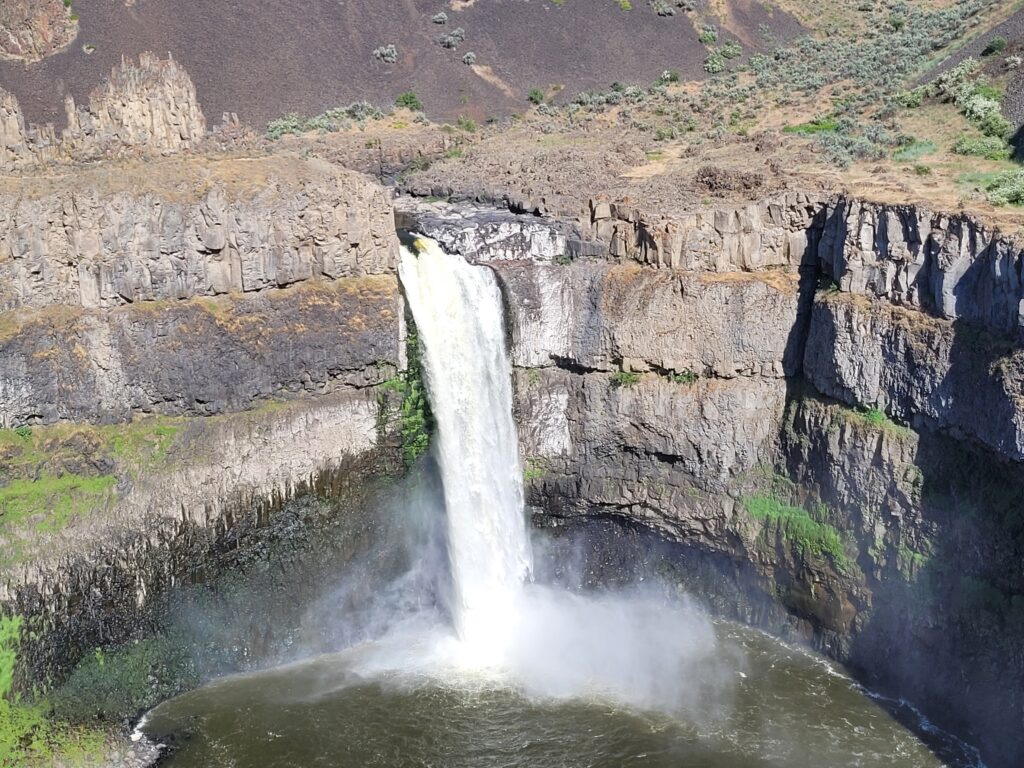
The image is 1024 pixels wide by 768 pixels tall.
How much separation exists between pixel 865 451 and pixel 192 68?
Answer: 1336 inches

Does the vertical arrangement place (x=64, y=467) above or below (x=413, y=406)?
below

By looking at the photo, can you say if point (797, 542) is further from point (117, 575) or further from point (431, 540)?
point (117, 575)

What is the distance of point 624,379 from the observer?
1315 inches

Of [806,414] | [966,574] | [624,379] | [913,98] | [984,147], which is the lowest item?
[966,574]

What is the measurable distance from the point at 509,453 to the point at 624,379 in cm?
402

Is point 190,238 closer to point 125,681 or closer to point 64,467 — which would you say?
point 64,467

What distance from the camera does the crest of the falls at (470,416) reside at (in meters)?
33.0

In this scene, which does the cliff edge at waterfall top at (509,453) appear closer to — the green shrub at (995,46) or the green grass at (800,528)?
the green grass at (800,528)

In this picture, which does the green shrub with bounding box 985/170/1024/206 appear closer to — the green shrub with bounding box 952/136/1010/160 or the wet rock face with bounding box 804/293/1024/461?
the wet rock face with bounding box 804/293/1024/461

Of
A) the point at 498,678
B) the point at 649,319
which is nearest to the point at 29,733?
the point at 498,678

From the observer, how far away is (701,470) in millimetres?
33406

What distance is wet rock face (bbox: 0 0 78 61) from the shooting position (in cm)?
4672

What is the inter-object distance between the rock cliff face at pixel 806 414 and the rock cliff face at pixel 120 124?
31.0ft

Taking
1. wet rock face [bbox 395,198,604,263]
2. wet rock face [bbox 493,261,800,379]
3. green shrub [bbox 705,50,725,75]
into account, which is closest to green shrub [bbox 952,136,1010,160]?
wet rock face [bbox 493,261,800,379]
